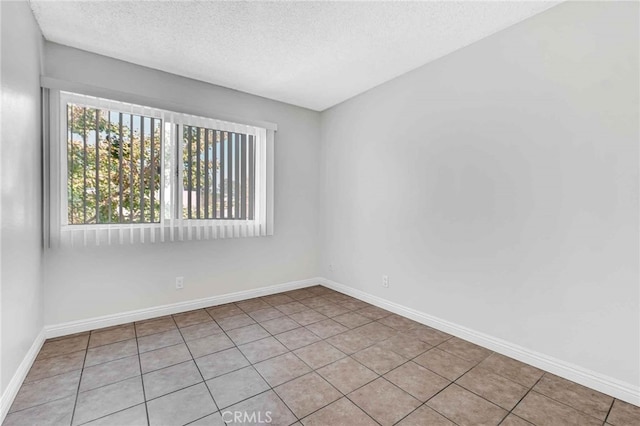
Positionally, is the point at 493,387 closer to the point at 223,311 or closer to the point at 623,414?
the point at 623,414

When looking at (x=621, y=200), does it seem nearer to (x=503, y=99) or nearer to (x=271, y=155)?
(x=503, y=99)

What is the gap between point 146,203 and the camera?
2.91 metres

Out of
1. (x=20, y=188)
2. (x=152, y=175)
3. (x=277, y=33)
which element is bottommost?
(x=20, y=188)

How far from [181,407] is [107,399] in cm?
47

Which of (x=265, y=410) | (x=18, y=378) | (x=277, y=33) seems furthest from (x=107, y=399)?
(x=277, y=33)

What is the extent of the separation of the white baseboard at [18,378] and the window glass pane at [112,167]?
1026 millimetres

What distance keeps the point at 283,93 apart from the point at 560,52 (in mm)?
2706

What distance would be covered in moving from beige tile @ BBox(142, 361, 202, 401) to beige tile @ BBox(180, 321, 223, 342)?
1.55 ft

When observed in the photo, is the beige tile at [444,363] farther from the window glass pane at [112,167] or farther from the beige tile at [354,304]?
the window glass pane at [112,167]

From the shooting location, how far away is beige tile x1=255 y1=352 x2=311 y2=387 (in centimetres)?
196

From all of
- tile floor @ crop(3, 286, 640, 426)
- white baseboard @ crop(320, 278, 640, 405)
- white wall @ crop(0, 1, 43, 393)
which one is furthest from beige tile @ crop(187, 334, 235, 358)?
white baseboard @ crop(320, 278, 640, 405)

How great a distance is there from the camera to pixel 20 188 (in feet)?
6.20

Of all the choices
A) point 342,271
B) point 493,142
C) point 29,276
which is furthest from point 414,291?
point 29,276

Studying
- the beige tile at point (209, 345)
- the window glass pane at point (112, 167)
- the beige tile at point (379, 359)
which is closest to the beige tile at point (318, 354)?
the beige tile at point (379, 359)
